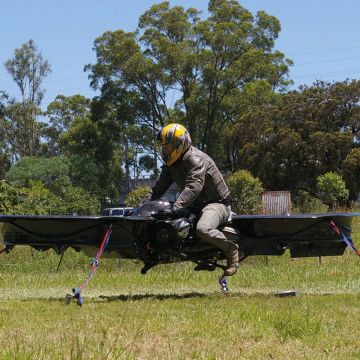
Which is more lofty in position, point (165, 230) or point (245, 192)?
point (245, 192)

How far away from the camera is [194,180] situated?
27.9 ft

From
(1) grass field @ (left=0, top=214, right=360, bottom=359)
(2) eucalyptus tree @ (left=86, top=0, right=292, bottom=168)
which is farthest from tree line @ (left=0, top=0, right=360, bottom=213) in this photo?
(1) grass field @ (left=0, top=214, right=360, bottom=359)

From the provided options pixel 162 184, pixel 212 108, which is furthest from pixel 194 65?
pixel 162 184

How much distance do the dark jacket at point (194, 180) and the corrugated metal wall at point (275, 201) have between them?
2923 cm

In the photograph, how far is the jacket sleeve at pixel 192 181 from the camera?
842cm

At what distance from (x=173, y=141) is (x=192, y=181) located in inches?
21.2

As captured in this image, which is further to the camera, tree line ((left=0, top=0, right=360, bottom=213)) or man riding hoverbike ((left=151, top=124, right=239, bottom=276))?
tree line ((left=0, top=0, right=360, bottom=213))

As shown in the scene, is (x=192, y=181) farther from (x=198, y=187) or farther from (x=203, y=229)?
(x=203, y=229)

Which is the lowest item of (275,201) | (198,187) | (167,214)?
(167,214)

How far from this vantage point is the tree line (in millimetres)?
47375

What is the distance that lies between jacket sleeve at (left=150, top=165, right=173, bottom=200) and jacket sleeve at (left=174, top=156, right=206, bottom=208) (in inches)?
23.1

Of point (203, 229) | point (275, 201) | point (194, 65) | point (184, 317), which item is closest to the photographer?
point (184, 317)

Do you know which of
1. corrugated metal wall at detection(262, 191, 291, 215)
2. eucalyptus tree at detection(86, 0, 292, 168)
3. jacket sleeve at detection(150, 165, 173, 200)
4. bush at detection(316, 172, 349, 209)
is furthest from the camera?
eucalyptus tree at detection(86, 0, 292, 168)

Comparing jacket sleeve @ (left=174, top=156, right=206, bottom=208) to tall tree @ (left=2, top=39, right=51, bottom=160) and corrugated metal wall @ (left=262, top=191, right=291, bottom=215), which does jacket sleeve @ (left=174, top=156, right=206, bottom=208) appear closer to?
corrugated metal wall @ (left=262, top=191, right=291, bottom=215)
